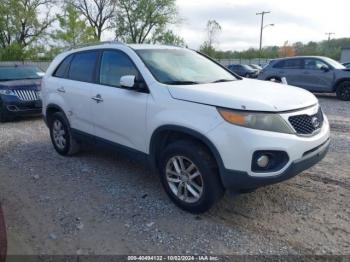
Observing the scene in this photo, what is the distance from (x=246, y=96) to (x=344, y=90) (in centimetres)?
987

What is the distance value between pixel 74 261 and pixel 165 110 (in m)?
1.68

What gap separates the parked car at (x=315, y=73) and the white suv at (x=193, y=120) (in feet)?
28.1

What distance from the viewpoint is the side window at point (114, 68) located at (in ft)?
13.7

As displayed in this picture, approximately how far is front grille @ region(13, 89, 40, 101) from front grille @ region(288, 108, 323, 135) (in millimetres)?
7284

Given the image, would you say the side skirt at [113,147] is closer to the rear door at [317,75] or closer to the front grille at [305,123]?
the front grille at [305,123]

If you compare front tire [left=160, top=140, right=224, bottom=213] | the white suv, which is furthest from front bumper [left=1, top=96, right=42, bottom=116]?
front tire [left=160, top=140, right=224, bottom=213]

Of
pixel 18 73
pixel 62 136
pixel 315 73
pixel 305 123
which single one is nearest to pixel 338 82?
pixel 315 73

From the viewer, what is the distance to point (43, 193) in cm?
426

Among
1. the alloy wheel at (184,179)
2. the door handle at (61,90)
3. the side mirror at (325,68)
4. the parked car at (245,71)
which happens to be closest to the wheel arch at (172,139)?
the alloy wheel at (184,179)

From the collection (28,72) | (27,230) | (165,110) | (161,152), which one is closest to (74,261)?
(27,230)

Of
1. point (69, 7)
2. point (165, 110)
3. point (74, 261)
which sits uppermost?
point (69, 7)

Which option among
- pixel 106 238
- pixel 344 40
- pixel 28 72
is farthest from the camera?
pixel 344 40

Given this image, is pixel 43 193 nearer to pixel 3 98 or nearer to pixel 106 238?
pixel 106 238

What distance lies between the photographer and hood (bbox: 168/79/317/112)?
3129 mm
